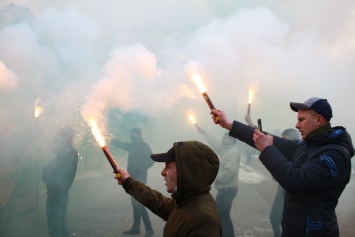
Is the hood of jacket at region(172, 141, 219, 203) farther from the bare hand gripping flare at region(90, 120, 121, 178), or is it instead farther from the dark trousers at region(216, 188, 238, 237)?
the dark trousers at region(216, 188, 238, 237)

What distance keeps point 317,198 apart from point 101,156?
38.1 feet

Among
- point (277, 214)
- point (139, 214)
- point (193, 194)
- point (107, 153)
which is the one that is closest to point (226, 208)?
point (277, 214)

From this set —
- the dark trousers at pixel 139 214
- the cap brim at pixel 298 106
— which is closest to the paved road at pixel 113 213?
the dark trousers at pixel 139 214

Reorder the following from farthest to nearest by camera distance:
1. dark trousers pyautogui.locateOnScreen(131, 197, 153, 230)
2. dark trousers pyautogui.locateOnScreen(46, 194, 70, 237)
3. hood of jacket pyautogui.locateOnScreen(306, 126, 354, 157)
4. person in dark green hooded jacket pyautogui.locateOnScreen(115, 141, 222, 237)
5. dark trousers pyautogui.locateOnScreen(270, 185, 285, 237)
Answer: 1. dark trousers pyautogui.locateOnScreen(131, 197, 153, 230)
2. dark trousers pyautogui.locateOnScreen(270, 185, 285, 237)
3. dark trousers pyautogui.locateOnScreen(46, 194, 70, 237)
4. hood of jacket pyautogui.locateOnScreen(306, 126, 354, 157)
5. person in dark green hooded jacket pyautogui.locateOnScreen(115, 141, 222, 237)

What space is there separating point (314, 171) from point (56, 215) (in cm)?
392

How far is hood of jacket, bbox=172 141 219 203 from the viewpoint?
1676 millimetres

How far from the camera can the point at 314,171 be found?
78.6 inches

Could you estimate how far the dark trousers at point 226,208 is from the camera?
16.6ft

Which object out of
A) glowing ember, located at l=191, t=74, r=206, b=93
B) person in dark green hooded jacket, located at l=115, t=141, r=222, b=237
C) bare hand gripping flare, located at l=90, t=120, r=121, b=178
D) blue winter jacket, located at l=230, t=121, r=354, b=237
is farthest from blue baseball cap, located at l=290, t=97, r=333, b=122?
bare hand gripping flare, located at l=90, t=120, r=121, b=178

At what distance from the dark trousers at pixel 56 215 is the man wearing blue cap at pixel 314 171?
3.55 meters

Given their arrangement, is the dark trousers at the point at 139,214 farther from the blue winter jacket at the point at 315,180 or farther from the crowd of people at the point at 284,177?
the blue winter jacket at the point at 315,180

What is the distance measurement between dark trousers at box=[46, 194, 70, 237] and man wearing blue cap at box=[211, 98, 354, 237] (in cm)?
355

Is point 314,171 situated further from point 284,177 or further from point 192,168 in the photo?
point 192,168

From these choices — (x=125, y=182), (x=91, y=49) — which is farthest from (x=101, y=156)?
(x=125, y=182)
